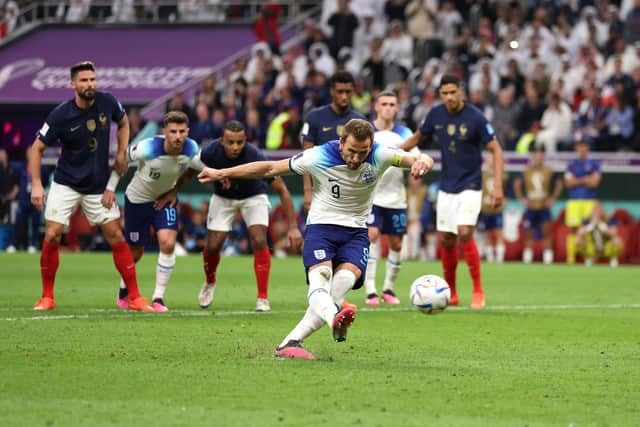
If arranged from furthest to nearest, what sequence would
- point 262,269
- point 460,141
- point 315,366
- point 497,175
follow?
point 460,141
point 497,175
point 262,269
point 315,366

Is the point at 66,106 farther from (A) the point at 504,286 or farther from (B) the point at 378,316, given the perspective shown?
(A) the point at 504,286

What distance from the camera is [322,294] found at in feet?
30.0

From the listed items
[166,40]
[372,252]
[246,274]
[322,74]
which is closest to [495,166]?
[372,252]

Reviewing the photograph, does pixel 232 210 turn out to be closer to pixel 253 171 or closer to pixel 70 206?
pixel 70 206

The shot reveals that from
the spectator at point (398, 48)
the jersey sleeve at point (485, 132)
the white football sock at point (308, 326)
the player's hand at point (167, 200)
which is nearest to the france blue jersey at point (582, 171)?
the spectator at point (398, 48)

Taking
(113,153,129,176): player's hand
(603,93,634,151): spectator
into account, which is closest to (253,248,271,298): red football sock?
(113,153,129,176): player's hand

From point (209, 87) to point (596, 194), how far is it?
968 centimetres

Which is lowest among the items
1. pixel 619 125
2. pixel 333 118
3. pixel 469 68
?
pixel 333 118

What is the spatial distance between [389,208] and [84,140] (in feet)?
13.8

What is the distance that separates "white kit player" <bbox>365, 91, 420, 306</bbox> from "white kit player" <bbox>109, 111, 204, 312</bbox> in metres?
2.60

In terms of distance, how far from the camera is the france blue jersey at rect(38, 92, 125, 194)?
1297cm

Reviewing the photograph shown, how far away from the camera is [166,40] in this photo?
3512cm

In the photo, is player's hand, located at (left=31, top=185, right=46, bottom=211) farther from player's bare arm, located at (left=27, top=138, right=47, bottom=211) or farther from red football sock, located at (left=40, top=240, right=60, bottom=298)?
red football sock, located at (left=40, top=240, right=60, bottom=298)

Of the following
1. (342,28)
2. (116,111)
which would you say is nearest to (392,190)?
(116,111)
